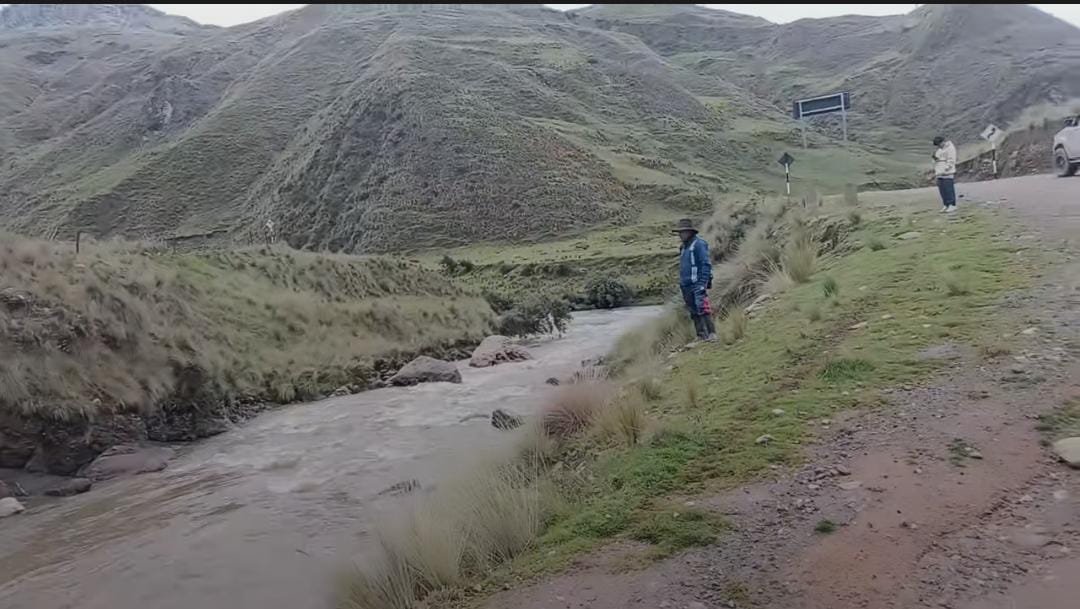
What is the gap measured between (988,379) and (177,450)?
15.2m

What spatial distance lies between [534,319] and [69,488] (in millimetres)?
23886

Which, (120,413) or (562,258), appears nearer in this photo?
(120,413)

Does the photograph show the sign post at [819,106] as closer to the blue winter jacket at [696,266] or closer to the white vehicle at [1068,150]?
the white vehicle at [1068,150]

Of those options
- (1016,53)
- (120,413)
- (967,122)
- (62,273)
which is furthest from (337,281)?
(1016,53)

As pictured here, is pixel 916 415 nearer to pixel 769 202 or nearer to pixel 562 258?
pixel 769 202

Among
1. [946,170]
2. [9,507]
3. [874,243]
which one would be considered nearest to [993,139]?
[946,170]

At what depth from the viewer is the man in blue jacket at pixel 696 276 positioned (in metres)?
12.6

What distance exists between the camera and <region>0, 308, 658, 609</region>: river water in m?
8.77

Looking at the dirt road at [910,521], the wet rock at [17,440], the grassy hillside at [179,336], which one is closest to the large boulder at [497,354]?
the grassy hillside at [179,336]

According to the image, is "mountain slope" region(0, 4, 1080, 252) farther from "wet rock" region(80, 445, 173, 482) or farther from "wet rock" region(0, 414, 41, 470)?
"wet rock" region(0, 414, 41, 470)

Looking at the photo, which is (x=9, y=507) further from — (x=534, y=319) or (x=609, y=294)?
(x=609, y=294)

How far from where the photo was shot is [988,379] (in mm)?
7285

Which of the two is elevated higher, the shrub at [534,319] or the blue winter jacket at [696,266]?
the blue winter jacket at [696,266]

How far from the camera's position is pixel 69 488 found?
533 inches
